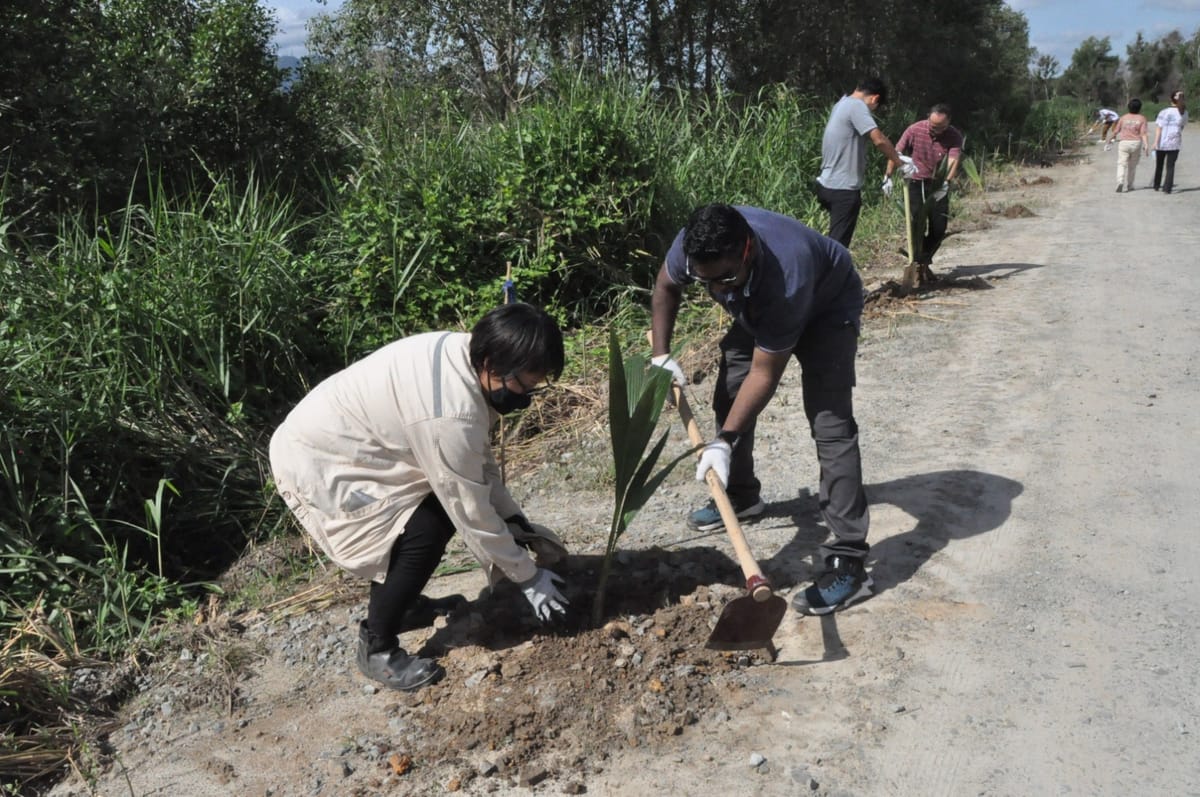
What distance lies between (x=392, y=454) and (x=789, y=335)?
126cm

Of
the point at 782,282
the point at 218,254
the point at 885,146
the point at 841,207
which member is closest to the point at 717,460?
the point at 782,282

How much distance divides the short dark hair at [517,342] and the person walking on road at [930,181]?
5.90 metres

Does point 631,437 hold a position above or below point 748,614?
above

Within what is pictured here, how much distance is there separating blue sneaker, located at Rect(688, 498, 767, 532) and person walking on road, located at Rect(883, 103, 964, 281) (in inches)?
177

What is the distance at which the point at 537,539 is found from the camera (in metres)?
3.24

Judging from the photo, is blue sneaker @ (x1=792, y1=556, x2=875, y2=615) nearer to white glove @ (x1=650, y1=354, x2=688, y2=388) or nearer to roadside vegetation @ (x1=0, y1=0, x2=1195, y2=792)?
white glove @ (x1=650, y1=354, x2=688, y2=388)

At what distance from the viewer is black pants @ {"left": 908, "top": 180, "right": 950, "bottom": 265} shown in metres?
7.65

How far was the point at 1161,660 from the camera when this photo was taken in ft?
9.45

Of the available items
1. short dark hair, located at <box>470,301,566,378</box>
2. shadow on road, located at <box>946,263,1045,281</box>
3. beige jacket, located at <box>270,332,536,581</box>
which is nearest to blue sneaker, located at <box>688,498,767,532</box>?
beige jacket, located at <box>270,332,536,581</box>

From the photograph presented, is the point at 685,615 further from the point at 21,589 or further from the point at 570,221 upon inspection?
the point at 570,221

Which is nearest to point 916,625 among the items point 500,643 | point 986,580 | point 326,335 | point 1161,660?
point 986,580

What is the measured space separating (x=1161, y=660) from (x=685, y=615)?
4.90 ft

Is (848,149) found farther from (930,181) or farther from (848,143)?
(930,181)

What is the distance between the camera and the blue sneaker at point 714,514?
12.7 ft
